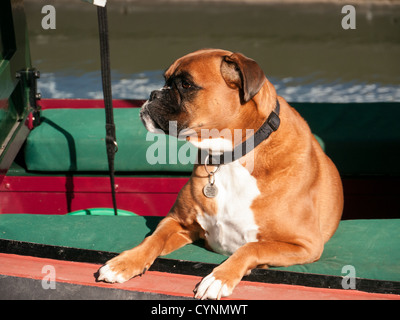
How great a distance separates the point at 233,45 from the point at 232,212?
14069 millimetres

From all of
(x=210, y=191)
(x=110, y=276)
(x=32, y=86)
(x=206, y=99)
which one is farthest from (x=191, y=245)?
(x=32, y=86)

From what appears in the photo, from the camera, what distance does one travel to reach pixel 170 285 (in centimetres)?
247

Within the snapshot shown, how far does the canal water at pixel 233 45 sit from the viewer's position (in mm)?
11922

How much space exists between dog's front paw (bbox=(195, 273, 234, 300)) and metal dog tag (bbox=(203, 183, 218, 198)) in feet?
1.66

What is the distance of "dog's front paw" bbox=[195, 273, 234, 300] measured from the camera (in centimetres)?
234

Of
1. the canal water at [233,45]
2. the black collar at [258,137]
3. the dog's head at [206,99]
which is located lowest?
the canal water at [233,45]

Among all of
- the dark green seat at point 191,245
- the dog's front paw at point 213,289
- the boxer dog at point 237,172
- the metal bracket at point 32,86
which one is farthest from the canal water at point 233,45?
the dog's front paw at point 213,289

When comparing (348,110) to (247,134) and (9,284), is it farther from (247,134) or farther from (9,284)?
(9,284)

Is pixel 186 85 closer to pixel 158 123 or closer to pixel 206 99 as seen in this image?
pixel 206 99

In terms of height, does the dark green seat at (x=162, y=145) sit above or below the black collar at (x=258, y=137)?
below

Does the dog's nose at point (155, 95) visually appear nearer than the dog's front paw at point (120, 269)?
No

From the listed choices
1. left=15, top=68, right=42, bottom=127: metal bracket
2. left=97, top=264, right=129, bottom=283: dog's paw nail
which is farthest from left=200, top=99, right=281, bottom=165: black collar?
left=15, top=68, right=42, bottom=127: metal bracket

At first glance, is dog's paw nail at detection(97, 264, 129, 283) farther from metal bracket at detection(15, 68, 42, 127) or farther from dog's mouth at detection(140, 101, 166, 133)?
metal bracket at detection(15, 68, 42, 127)

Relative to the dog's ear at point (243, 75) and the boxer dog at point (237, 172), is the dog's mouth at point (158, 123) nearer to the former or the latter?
the boxer dog at point (237, 172)
